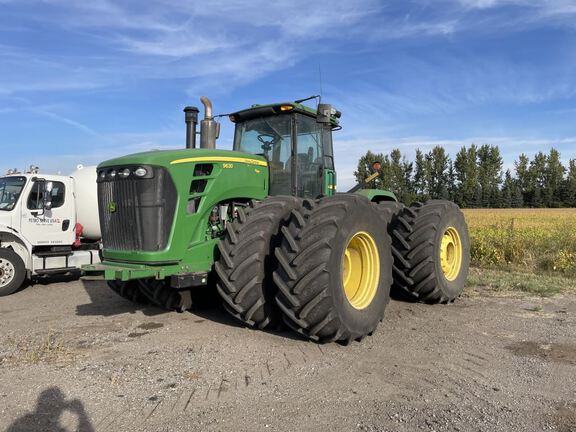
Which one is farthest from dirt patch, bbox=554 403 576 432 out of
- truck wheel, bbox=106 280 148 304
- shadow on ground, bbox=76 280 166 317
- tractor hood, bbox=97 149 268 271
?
truck wheel, bbox=106 280 148 304

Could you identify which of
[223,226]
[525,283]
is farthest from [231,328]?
[525,283]

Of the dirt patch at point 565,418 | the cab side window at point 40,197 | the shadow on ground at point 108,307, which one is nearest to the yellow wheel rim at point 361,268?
A: the dirt patch at point 565,418

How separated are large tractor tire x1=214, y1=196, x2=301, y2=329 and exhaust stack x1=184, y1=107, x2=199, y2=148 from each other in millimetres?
1782

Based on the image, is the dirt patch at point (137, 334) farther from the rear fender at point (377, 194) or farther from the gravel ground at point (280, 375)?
the rear fender at point (377, 194)

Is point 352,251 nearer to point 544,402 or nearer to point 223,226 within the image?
point 223,226

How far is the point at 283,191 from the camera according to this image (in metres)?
6.12

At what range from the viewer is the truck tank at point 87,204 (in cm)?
1012

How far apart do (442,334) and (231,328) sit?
2291 millimetres

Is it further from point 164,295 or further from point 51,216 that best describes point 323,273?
point 51,216

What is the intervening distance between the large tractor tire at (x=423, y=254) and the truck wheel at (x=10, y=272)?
656 cm

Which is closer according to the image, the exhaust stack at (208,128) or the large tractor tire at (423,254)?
the exhaust stack at (208,128)

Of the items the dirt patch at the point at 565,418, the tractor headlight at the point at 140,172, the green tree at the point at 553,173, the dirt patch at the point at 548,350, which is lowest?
the dirt patch at the point at 565,418

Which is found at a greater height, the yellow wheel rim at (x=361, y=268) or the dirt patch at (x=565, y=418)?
the yellow wheel rim at (x=361, y=268)

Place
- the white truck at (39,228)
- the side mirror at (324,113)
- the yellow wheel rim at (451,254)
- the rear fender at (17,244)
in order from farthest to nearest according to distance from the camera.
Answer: the rear fender at (17,244)
the white truck at (39,228)
the yellow wheel rim at (451,254)
the side mirror at (324,113)
